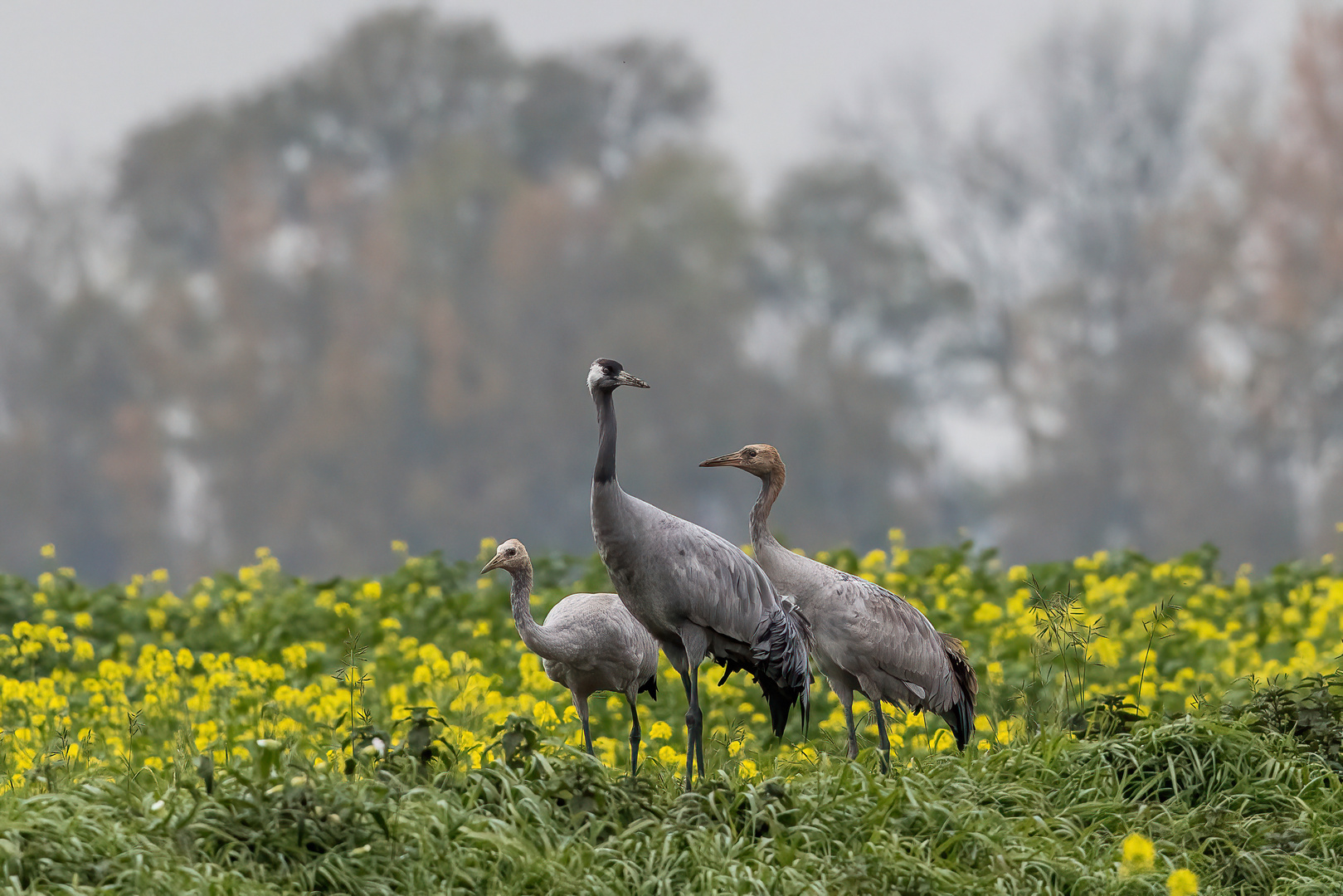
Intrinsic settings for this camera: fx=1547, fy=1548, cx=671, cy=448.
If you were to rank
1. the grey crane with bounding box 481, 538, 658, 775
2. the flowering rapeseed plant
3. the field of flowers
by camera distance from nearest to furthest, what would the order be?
the field of flowers → the grey crane with bounding box 481, 538, 658, 775 → the flowering rapeseed plant

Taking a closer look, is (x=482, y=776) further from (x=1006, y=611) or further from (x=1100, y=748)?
(x=1006, y=611)

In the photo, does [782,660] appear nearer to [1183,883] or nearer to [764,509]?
[764,509]

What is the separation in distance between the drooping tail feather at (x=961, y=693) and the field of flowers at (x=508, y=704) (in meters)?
0.13

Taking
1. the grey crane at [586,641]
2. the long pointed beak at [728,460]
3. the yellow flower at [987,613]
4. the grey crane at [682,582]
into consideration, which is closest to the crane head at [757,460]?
the long pointed beak at [728,460]

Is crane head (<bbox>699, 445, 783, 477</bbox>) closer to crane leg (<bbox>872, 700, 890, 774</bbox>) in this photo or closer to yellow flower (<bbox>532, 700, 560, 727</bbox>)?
crane leg (<bbox>872, 700, 890, 774</bbox>)

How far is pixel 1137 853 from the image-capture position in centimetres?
491

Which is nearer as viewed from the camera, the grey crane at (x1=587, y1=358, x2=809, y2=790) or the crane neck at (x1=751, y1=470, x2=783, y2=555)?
the grey crane at (x1=587, y1=358, x2=809, y2=790)

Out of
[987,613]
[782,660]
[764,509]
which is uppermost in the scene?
[987,613]

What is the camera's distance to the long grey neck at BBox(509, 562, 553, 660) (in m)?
7.24

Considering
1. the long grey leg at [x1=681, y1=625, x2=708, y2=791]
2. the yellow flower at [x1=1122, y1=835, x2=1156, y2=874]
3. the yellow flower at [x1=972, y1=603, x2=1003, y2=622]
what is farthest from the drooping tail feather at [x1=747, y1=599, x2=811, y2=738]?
the yellow flower at [x1=972, y1=603, x2=1003, y2=622]

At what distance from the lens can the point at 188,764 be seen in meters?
6.44

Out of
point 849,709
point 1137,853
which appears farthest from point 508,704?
point 1137,853

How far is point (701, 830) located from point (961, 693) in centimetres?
280

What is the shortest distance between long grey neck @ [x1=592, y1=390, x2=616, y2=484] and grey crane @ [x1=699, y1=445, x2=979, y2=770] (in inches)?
34.1
